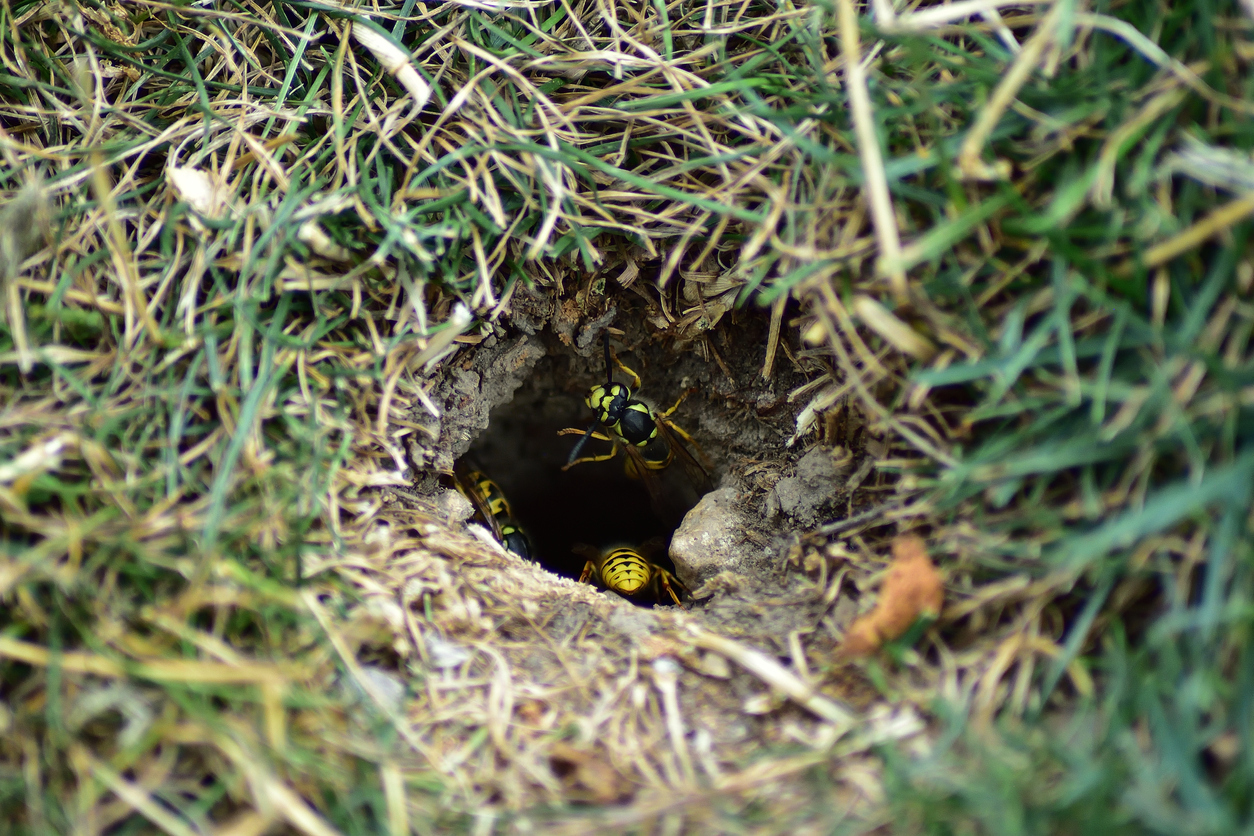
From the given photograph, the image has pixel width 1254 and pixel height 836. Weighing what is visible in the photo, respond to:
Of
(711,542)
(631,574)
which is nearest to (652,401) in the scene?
(631,574)

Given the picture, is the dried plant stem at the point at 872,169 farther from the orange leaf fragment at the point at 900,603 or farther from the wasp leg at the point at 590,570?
the wasp leg at the point at 590,570

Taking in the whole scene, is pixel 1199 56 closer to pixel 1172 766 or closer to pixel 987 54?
pixel 987 54

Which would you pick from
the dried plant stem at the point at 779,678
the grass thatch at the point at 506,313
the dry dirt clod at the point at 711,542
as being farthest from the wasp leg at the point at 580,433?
the dried plant stem at the point at 779,678

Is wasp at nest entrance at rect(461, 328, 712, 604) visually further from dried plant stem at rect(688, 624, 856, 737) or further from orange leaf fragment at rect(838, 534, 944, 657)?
orange leaf fragment at rect(838, 534, 944, 657)

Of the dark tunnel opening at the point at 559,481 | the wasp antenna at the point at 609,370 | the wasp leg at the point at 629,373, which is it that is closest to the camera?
the wasp antenna at the point at 609,370

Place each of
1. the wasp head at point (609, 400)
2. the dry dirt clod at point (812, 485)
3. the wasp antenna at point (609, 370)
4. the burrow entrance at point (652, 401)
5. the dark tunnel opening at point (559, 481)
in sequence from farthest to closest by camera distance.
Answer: the dark tunnel opening at point (559, 481) < the wasp head at point (609, 400) < the wasp antenna at point (609, 370) < the burrow entrance at point (652, 401) < the dry dirt clod at point (812, 485)

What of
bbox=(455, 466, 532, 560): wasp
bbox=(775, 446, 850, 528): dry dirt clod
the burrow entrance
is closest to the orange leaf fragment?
bbox=(775, 446, 850, 528): dry dirt clod

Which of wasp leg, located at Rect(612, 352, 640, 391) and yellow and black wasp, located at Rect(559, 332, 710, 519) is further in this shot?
yellow and black wasp, located at Rect(559, 332, 710, 519)
